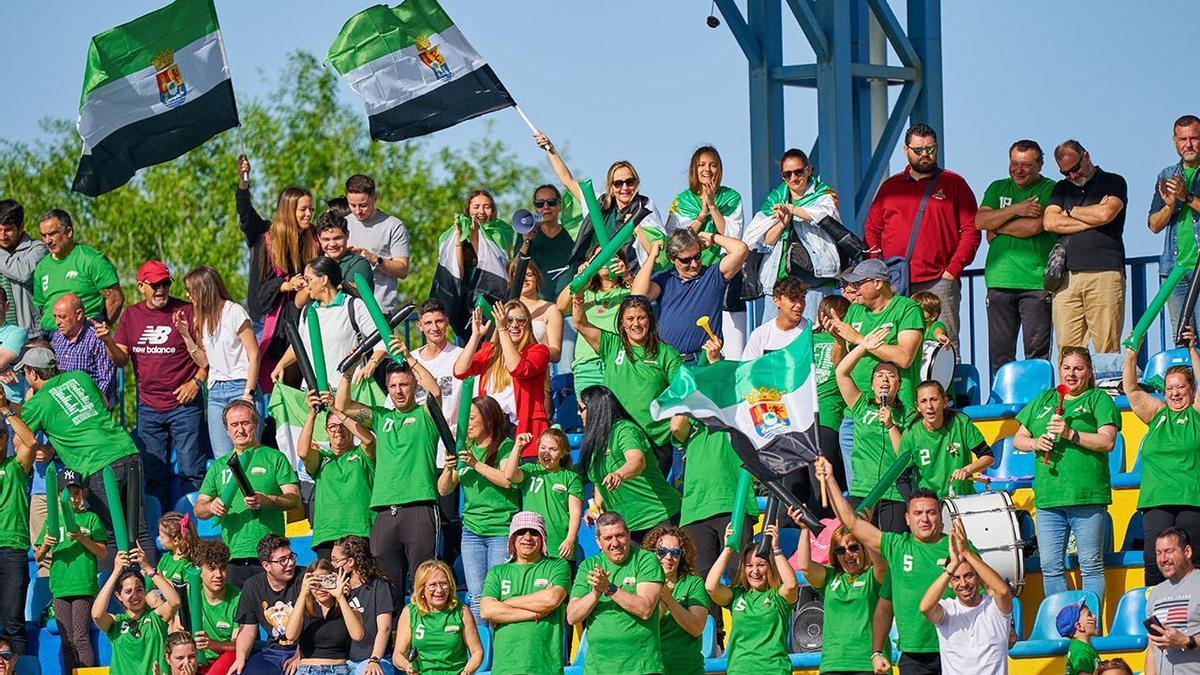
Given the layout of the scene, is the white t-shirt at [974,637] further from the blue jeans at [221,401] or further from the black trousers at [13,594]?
the black trousers at [13,594]

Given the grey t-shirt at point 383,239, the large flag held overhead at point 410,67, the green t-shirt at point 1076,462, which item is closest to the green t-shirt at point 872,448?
the green t-shirt at point 1076,462

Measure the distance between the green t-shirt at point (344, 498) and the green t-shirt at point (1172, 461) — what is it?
4657 mm

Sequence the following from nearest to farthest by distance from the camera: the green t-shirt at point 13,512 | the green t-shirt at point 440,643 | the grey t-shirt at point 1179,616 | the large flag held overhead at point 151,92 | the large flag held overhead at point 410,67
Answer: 1. the grey t-shirt at point 1179,616
2. the green t-shirt at point 440,643
3. the green t-shirt at point 13,512
4. the large flag held overhead at point 151,92
5. the large flag held overhead at point 410,67

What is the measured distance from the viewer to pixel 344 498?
15.7m

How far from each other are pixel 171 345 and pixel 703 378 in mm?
4391

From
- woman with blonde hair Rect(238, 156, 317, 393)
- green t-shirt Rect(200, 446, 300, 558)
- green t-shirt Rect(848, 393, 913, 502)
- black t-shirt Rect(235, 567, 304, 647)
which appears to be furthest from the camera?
woman with blonde hair Rect(238, 156, 317, 393)

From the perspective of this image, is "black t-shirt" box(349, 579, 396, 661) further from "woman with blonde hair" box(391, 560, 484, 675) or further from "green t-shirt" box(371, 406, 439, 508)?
"green t-shirt" box(371, 406, 439, 508)

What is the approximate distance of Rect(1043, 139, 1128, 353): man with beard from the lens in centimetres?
1622

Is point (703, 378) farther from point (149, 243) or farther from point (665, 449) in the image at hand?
point (149, 243)

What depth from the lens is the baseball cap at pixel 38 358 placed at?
54.7ft

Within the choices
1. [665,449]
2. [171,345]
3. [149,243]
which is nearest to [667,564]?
[665,449]

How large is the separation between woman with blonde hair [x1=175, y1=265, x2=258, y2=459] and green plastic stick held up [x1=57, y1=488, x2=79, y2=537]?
1001mm

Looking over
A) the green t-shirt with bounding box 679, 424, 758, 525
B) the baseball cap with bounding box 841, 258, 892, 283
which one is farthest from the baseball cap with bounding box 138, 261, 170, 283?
the baseball cap with bounding box 841, 258, 892, 283

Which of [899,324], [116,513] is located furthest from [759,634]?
[116,513]
